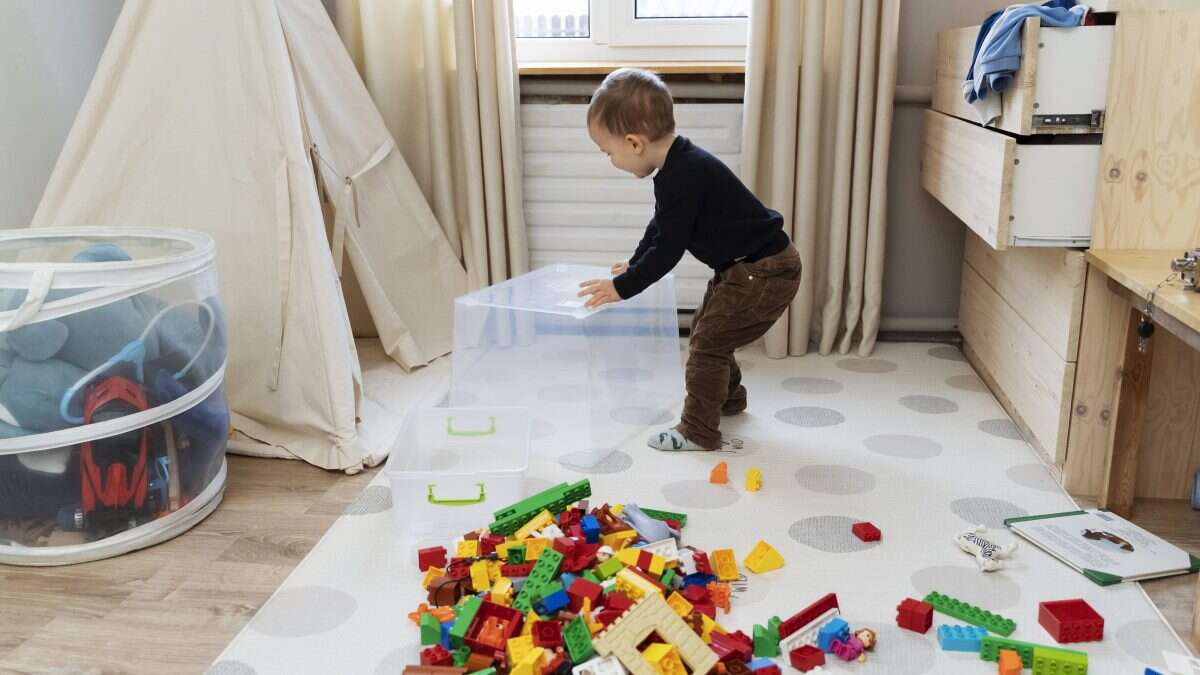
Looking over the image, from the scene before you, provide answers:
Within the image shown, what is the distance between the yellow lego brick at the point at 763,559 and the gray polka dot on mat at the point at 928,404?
2.46ft

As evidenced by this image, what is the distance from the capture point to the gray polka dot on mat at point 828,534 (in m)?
1.57

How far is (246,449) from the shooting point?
1976 mm

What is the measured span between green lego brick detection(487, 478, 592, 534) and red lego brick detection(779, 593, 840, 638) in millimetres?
431

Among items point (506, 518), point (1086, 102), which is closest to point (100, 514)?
point (506, 518)

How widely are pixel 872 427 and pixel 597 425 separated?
1.81 feet

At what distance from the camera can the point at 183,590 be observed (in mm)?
1497

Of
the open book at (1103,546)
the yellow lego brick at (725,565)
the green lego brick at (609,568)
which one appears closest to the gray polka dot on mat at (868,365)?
the open book at (1103,546)

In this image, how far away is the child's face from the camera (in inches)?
72.7

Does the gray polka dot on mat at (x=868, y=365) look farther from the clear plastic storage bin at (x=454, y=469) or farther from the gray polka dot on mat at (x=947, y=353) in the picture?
the clear plastic storage bin at (x=454, y=469)

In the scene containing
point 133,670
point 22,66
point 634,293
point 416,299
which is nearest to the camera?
point 133,670

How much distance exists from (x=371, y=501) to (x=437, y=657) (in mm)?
546

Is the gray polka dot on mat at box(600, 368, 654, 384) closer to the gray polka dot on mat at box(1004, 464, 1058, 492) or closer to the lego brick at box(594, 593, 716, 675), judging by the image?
the gray polka dot on mat at box(1004, 464, 1058, 492)

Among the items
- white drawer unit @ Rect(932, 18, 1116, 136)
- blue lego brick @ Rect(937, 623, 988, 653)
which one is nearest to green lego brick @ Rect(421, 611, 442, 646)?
blue lego brick @ Rect(937, 623, 988, 653)

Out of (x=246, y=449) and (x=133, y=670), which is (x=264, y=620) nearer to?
(x=133, y=670)
